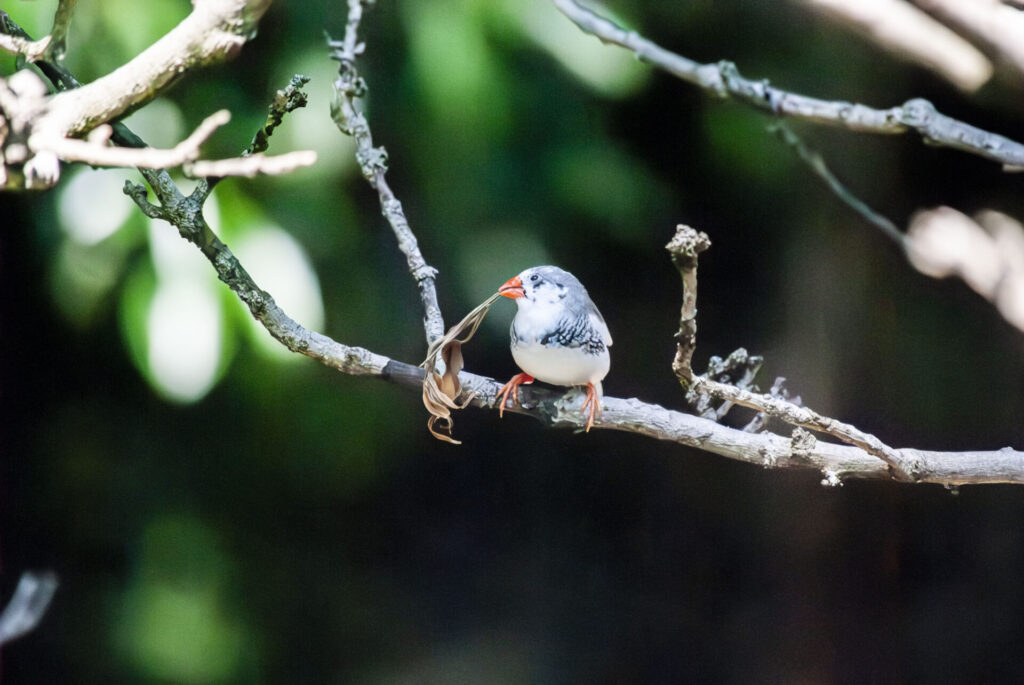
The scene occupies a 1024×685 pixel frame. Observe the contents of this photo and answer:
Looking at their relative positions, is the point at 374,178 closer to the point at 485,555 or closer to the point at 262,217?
the point at 262,217

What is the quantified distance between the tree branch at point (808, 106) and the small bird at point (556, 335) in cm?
29

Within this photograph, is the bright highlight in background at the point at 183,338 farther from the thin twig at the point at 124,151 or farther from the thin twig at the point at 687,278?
the thin twig at the point at 687,278

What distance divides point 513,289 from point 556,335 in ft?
0.26

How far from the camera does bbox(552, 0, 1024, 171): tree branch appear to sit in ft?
3.00

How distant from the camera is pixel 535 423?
938mm

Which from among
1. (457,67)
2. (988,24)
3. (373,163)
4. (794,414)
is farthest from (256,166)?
(988,24)

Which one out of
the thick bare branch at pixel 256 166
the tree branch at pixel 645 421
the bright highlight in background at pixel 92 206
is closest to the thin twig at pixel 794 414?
the tree branch at pixel 645 421

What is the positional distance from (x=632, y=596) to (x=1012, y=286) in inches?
23.8

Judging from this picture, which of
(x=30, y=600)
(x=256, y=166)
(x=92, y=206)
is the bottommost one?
(x=30, y=600)

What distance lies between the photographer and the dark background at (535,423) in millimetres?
932

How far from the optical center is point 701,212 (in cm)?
94

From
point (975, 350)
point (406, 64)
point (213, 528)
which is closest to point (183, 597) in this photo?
point (213, 528)

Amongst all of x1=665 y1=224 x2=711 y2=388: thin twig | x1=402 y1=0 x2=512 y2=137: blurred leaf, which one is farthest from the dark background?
x1=665 y1=224 x2=711 y2=388: thin twig

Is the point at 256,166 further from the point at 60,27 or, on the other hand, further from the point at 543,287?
the point at 543,287
